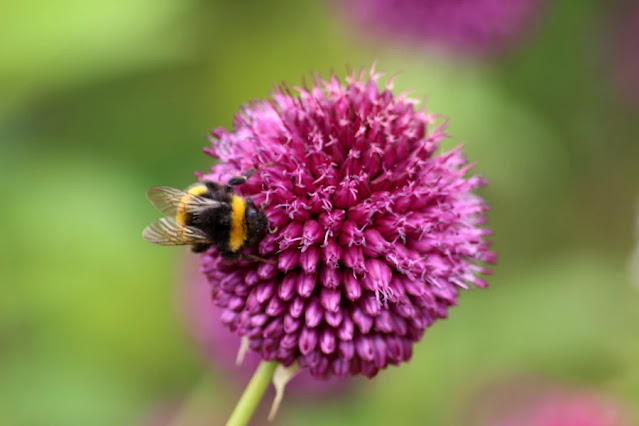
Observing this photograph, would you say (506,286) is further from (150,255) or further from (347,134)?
(347,134)

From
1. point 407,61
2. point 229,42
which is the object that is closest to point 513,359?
point 407,61

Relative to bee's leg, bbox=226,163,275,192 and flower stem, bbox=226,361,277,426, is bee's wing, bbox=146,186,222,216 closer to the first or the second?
bee's leg, bbox=226,163,275,192

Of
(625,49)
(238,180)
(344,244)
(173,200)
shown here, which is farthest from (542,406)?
(625,49)

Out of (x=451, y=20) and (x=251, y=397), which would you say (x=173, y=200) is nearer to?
(x=251, y=397)

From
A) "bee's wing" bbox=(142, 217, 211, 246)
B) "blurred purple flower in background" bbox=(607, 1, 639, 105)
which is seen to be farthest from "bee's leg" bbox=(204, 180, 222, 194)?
"blurred purple flower in background" bbox=(607, 1, 639, 105)

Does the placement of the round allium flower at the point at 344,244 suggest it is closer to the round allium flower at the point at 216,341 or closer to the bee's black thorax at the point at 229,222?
the bee's black thorax at the point at 229,222

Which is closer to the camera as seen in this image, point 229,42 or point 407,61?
point 407,61
